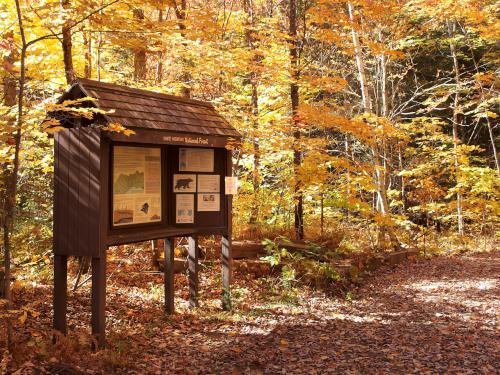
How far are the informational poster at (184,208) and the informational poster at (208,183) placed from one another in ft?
0.78

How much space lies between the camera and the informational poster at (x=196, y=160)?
7234 millimetres

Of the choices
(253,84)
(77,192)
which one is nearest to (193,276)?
(77,192)

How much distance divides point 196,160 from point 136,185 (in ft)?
4.05

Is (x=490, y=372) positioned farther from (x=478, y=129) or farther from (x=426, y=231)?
(x=478, y=129)

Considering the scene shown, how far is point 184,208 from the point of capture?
728 cm

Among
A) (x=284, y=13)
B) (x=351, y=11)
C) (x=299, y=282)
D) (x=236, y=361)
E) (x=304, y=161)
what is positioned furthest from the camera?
(x=284, y=13)

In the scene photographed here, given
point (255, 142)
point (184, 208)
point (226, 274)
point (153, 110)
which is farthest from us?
point (255, 142)

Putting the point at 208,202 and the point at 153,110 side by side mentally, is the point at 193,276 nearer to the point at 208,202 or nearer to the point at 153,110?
the point at 208,202

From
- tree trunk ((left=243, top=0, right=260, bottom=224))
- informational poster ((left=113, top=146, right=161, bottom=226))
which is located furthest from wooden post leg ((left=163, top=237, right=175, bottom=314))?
tree trunk ((left=243, top=0, right=260, bottom=224))

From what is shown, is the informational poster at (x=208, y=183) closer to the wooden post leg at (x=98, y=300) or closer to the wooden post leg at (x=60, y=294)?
the wooden post leg at (x=98, y=300)

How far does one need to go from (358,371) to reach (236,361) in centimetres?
136

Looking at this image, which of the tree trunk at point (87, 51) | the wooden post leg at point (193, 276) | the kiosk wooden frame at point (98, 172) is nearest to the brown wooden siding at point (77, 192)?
the kiosk wooden frame at point (98, 172)

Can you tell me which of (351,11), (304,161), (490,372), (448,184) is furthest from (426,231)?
(490,372)

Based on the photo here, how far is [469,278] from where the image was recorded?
33.2 feet
